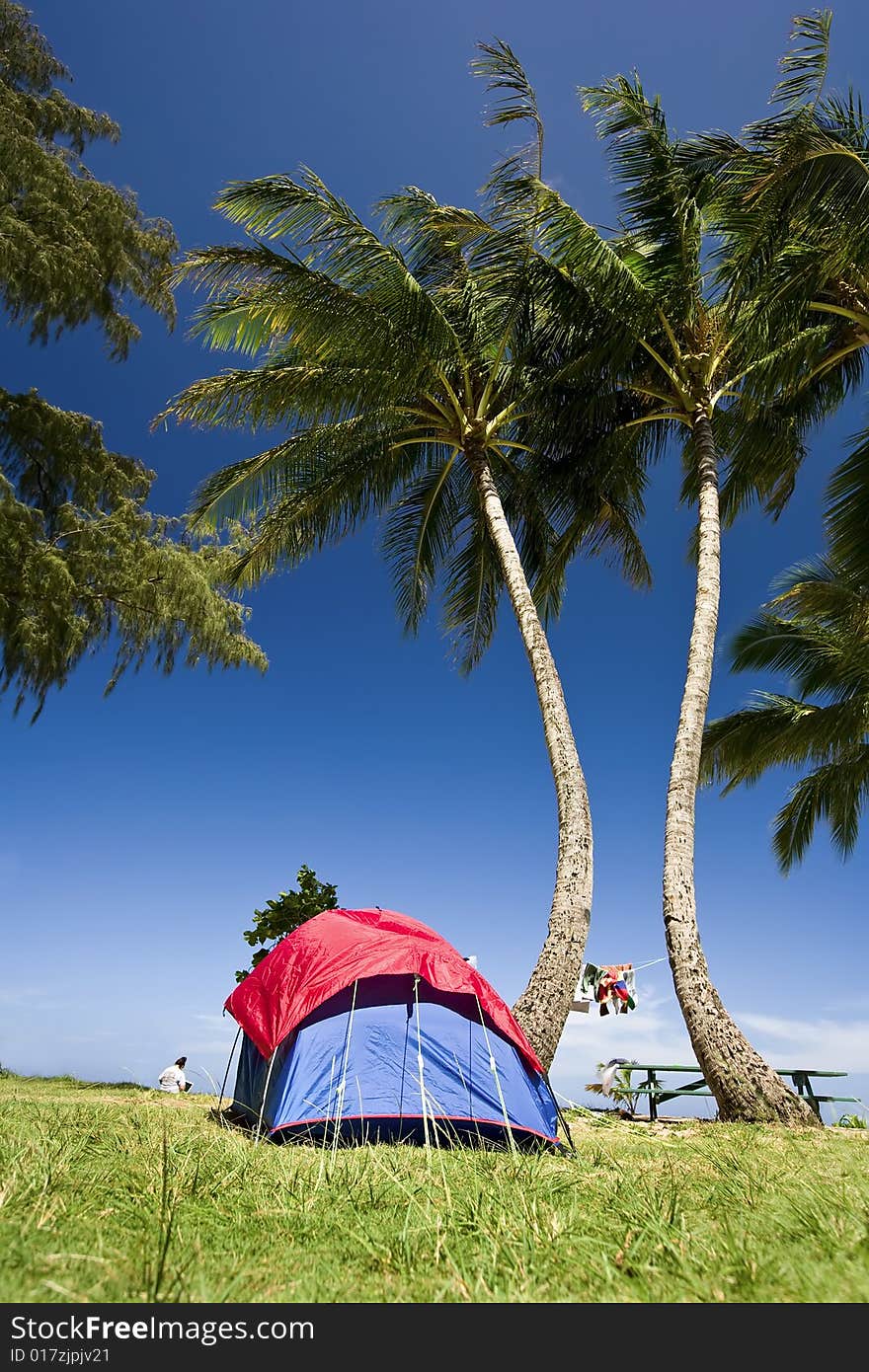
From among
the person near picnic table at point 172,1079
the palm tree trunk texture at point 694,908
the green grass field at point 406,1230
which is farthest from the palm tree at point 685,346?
the person near picnic table at point 172,1079

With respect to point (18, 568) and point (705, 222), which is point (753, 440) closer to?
point (705, 222)

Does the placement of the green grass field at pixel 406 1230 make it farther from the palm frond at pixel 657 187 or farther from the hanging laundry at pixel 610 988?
the palm frond at pixel 657 187

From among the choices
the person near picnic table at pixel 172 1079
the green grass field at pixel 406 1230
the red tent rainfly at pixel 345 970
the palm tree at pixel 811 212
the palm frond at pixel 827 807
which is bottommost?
the person near picnic table at pixel 172 1079

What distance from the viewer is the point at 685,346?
11359 millimetres

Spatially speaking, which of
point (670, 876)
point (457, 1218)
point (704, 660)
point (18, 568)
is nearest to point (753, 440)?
point (704, 660)

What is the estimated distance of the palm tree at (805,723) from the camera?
14586 mm

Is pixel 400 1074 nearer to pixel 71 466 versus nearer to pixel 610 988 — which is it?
pixel 610 988

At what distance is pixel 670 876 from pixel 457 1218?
7171 mm

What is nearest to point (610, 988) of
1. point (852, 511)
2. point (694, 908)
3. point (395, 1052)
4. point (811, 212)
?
point (694, 908)

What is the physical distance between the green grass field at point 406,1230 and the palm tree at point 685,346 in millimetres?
5000

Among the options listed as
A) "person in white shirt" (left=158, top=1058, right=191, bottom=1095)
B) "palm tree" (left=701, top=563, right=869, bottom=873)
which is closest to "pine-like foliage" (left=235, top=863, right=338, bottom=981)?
"person in white shirt" (left=158, top=1058, right=191, bottom=1095)

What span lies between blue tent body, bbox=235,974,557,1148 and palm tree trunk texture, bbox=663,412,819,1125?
9.79ft

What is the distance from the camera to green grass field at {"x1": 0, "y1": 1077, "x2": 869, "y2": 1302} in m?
1.90

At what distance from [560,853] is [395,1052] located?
160 inches
